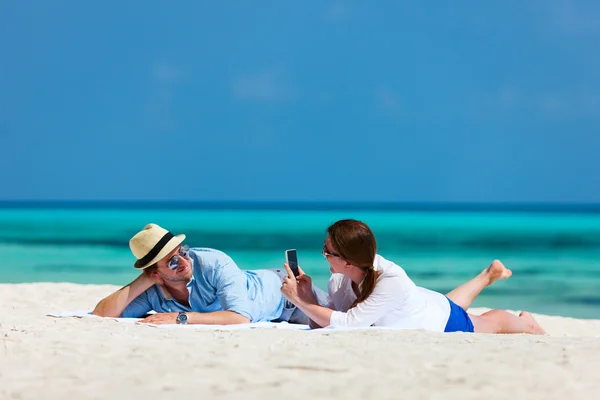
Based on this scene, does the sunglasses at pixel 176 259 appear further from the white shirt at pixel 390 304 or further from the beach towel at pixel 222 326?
the white shirt at pixel 390 304

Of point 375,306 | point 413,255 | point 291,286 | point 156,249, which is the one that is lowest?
point 375,306

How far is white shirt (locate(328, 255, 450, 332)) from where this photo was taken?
4.96 m

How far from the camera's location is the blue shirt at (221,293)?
5273 millimetres

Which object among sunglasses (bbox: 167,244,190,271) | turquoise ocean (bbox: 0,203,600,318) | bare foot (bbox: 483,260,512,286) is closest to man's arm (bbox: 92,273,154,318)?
sunglasses (bbox: 167,244,190,271)

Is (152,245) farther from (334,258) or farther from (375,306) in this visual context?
(375,306)

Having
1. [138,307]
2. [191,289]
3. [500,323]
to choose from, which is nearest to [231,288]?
[191,289]

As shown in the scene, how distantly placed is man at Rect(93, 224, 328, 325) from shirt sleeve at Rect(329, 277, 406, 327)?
16.4 inches

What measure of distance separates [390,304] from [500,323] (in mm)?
1123

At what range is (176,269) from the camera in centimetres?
522

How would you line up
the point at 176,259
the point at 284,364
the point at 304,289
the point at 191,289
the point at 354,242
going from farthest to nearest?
the point at 191,289 → the point at 176,259 → the point at 304,289 → the point at 354,242 → the point at 284,364

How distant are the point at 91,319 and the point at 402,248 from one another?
50.2ft

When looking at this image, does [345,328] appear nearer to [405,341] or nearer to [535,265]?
[405,341]

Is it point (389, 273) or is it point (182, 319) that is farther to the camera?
point (182, 319)

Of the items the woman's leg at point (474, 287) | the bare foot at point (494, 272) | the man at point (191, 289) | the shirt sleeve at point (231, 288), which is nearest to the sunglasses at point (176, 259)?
the man at point (191, 289)
